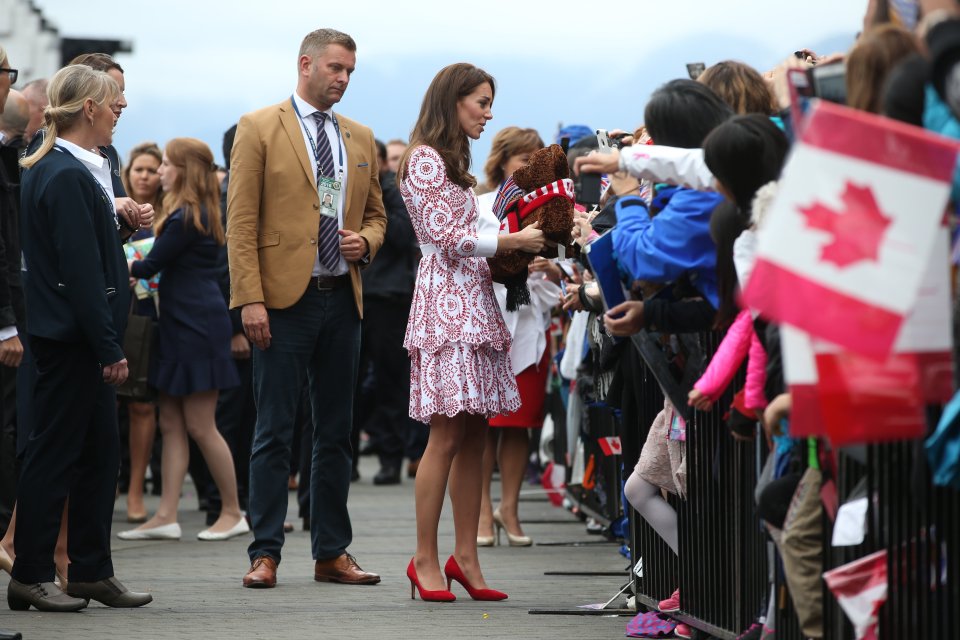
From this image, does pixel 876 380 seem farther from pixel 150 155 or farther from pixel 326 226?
pixel 150 155

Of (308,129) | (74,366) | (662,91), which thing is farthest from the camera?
(308,129)

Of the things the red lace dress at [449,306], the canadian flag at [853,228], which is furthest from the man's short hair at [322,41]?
the canadian flag at [853,228]

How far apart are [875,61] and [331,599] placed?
3.77m

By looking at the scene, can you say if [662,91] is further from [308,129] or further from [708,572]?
[308,129]

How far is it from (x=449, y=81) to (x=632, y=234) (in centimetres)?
188

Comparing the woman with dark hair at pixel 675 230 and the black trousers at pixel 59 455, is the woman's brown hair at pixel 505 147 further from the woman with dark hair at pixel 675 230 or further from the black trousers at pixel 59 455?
the woman with dark hair at pixel 675 230

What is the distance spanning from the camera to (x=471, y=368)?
6258mm

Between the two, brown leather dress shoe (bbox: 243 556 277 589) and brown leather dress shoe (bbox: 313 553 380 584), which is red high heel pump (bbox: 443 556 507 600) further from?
brown leather dress shoe (bbox: 243 556 277 589)

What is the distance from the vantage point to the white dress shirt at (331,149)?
679 centimetres

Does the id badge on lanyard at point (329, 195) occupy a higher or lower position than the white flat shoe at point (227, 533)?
higher

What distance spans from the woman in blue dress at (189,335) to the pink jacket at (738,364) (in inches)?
193

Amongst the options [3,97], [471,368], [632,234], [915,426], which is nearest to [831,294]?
[915,426]

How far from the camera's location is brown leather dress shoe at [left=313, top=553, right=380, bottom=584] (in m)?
6.84

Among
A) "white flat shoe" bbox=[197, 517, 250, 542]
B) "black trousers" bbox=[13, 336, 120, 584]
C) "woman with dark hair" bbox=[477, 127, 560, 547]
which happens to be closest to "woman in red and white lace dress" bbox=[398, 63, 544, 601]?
"black trousers" bbox=[13, 336, 120, 584]
